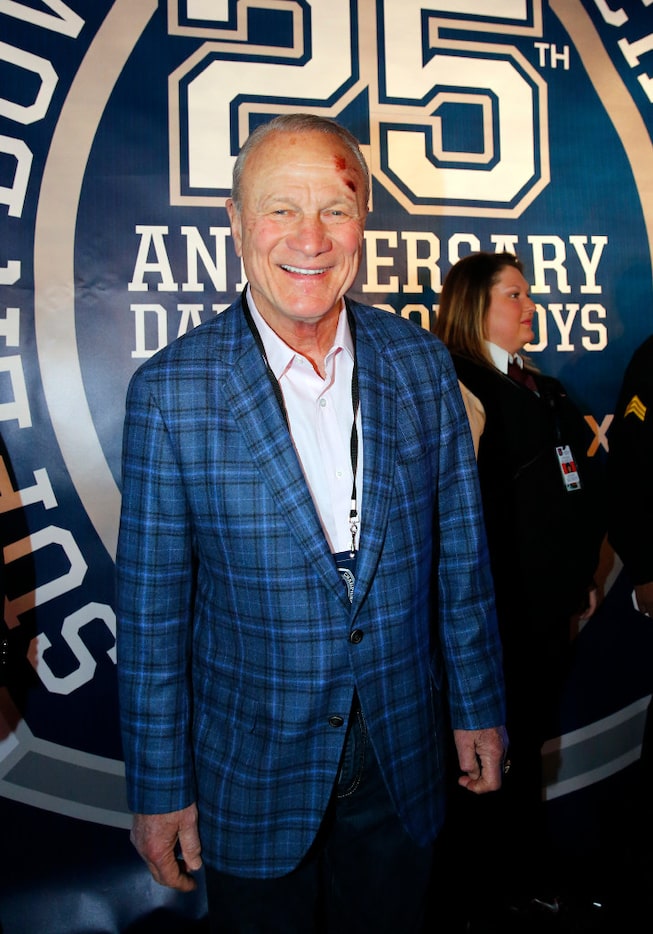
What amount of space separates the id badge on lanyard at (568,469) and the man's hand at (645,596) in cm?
34

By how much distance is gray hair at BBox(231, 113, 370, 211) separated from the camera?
104cm

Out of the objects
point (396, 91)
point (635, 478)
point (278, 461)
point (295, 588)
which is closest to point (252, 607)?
point (295, 588)

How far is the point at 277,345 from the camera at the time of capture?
1.10 metres

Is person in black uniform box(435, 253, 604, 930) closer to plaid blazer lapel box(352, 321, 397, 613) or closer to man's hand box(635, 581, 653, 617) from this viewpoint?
man's hand box(635, 581, 653, 617)

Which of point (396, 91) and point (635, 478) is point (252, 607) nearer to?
point (635, 478)

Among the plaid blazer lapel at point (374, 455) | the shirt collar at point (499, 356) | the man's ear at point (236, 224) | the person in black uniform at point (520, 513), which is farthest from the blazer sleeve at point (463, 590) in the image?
the shirt collar at point (499, 356)

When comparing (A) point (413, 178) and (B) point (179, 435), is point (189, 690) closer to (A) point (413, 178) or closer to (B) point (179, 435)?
(B) point (179, 435)

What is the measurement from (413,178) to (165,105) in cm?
79

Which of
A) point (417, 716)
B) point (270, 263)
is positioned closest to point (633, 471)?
point (417, 716)

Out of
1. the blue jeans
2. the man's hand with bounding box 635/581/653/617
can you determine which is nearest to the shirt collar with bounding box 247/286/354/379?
the blue jeans

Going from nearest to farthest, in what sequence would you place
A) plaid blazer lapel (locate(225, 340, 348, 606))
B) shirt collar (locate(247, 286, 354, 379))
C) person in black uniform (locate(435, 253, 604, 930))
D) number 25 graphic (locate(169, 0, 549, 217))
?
plaid blazer lapel (locate(225, 340, 348, 606)) → shirt collar (locate(247, 286, 354, 379)) → person in black uniform (locate(435, 253, 604, 930)) → number 25 graphic (locate(169, 0, 549, 217))

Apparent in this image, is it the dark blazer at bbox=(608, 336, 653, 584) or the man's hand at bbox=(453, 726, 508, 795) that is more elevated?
the dark blazer at bbox=(608, 336, 653, 584)

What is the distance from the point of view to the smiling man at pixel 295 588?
99 centimetres

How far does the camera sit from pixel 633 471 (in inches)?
79.0
